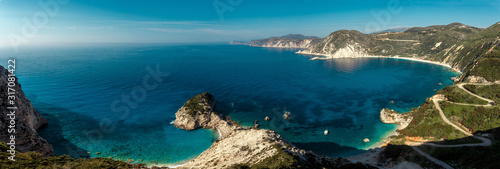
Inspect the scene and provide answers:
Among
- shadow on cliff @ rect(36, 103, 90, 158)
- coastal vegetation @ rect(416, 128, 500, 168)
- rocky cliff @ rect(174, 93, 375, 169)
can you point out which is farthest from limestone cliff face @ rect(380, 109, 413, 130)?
shadow on cliff @ rect(36, 103, 90, 158)

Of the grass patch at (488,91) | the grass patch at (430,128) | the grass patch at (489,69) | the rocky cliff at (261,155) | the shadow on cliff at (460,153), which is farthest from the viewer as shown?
the grass patch at (489,69)

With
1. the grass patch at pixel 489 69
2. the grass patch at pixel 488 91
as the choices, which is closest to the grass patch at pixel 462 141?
the grass patch at pixel 488 91

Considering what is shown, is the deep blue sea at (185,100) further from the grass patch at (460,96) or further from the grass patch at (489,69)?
the grass patch at (489,69)

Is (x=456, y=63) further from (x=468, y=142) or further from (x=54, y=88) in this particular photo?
(x=54, y=88)

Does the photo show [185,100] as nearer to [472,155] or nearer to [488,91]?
[472,155]

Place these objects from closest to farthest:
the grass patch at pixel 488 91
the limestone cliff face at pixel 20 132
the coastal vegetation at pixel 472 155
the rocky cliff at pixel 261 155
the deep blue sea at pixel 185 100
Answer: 1. the rocky cliff at pixel 261 155
2. the coastal vegetation at pixel 472 155
3. the limestone cliff face at pixel 20 132
4. the deep blue sea at pixel 185 100
5. the grass patch at pixel 488 91

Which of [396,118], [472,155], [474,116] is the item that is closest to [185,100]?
[396,118]

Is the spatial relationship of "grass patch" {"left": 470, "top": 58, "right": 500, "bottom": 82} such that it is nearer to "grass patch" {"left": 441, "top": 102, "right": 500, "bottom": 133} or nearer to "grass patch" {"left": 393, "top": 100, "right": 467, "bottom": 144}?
"grass patch" {"left": 441, "top": 102, "right": 500, "bottom": 133}

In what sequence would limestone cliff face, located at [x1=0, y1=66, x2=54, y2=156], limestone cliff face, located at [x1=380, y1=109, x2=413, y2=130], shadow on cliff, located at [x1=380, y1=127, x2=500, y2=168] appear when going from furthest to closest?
1. limestone cliff face, located at [x1=380, y1=109, x2=413, y2=130]
2. limestone cliff face, located at [x1=0, y1=66, x2=54, y2=156]
3. shadow on cliff, located at [x1=380, y1=127, x2=500, y2=168]
